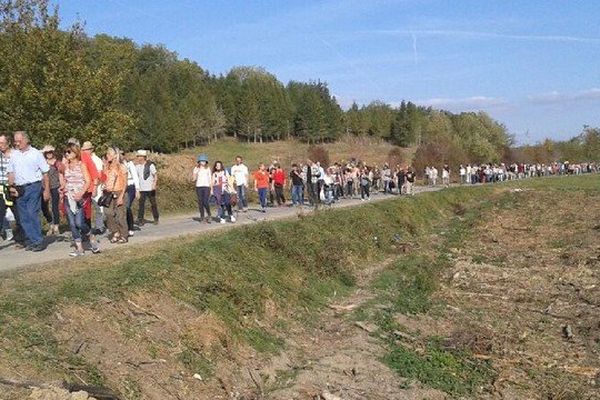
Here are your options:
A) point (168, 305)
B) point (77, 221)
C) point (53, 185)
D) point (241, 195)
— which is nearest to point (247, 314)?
point (168, 305)

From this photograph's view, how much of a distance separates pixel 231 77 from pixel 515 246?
372 feet

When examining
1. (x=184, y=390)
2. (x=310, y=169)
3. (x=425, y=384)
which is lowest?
(x=425, y=384)

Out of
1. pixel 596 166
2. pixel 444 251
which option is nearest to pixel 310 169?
pixel 444 251

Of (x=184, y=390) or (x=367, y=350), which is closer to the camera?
(x=184, y=390)

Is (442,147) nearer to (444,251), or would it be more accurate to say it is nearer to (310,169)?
(310,169)

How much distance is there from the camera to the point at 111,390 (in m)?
6.36

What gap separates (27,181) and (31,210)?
549mm

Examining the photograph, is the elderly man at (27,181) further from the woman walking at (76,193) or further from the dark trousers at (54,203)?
the dark trousers at (54,203)

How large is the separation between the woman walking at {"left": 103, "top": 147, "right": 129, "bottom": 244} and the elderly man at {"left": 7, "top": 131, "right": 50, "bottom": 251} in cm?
127

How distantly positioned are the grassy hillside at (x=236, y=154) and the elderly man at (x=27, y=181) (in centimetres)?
1299

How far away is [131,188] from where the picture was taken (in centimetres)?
1588

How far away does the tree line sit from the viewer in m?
27.8

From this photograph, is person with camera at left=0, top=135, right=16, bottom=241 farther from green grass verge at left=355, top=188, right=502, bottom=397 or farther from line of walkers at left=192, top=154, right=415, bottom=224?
green grass verge at left=355, top=188, right=502, bottom=397

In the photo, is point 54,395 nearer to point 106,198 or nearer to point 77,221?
point 77,221
